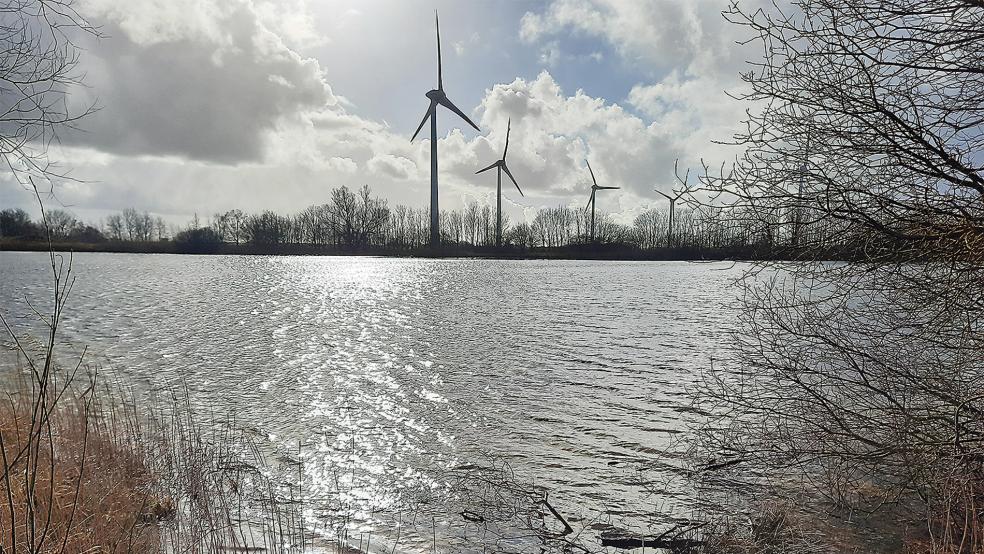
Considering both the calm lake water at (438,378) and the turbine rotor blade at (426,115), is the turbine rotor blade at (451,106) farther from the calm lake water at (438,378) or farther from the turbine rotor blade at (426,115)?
the calm lake water at (438,378)

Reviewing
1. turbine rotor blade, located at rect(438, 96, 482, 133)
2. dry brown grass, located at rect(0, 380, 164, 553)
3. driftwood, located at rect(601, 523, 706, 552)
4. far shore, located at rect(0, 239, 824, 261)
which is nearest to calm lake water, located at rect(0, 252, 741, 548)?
driftwood, located at rect(601, 523, 706, 552)

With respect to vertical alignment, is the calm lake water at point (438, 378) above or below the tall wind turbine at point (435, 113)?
below

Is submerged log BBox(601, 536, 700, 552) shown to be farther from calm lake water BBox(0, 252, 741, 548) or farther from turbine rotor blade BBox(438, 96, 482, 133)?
turbine rotor blade BBox(438, 96, 482, 133)

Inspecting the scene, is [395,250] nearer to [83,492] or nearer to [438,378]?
[438,378]

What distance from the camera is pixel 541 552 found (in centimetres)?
719

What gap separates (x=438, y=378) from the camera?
1716 cm

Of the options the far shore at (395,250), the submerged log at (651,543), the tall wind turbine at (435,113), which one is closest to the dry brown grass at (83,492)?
the submerged log at (651,543)

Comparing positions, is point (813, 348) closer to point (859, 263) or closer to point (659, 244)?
point (859, 263)

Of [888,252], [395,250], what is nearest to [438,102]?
[395,250]

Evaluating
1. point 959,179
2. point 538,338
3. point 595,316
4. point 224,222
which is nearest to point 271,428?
point 959,179

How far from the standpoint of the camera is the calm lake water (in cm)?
1005

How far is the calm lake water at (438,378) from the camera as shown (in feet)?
33.0

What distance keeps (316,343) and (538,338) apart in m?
9.00

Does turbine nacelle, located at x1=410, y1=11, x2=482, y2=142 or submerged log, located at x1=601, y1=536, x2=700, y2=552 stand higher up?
turbine nacelle, located at x1=410, y1=11, x2=482, y2=142
